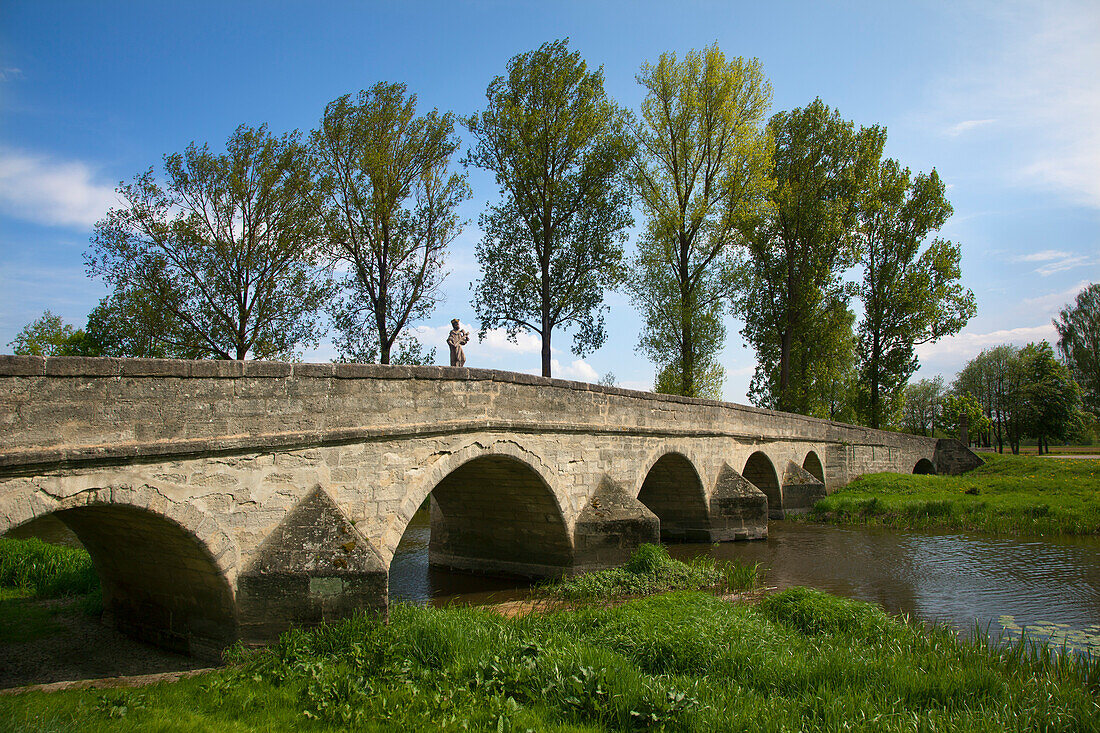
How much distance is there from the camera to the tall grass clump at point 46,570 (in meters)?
8.93

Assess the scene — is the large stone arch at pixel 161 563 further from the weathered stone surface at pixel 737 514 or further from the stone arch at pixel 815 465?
the stone arch at pixel 815 465

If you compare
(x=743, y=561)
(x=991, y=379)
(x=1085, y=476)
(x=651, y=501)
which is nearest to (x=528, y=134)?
(x=651, y=501)

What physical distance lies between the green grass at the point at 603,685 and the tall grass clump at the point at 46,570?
494 cm

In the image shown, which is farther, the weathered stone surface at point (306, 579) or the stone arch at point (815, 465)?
the stone arch at point (815, 465)

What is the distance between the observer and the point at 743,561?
40.1 feet

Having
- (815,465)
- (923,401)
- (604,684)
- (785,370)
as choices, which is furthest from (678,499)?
(923,401)

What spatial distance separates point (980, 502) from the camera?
1686cm

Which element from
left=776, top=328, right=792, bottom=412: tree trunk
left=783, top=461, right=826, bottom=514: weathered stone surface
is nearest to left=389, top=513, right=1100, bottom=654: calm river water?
left=783, top=461, right=826, bottom=514: weathered stone surface

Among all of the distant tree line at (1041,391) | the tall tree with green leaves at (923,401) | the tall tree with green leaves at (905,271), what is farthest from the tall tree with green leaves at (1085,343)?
the tall tree with green leaves at (905,271)

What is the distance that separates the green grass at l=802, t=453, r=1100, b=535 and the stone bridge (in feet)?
30.6

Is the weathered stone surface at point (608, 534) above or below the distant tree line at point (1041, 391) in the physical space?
below

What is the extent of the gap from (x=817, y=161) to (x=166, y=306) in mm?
22913

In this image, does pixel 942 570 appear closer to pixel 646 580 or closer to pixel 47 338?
pixel 646 580

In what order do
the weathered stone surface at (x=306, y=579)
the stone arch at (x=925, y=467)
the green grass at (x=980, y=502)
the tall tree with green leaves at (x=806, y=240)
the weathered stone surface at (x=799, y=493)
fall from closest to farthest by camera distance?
the weathered stone surface at (x=306, y=579), the green grass at (x=980, y=502), the weathered stone surface at (x=799, y=493), the tall tree with green leaves at (x=806, y=240), the stone arch at (x=925, y=467)
